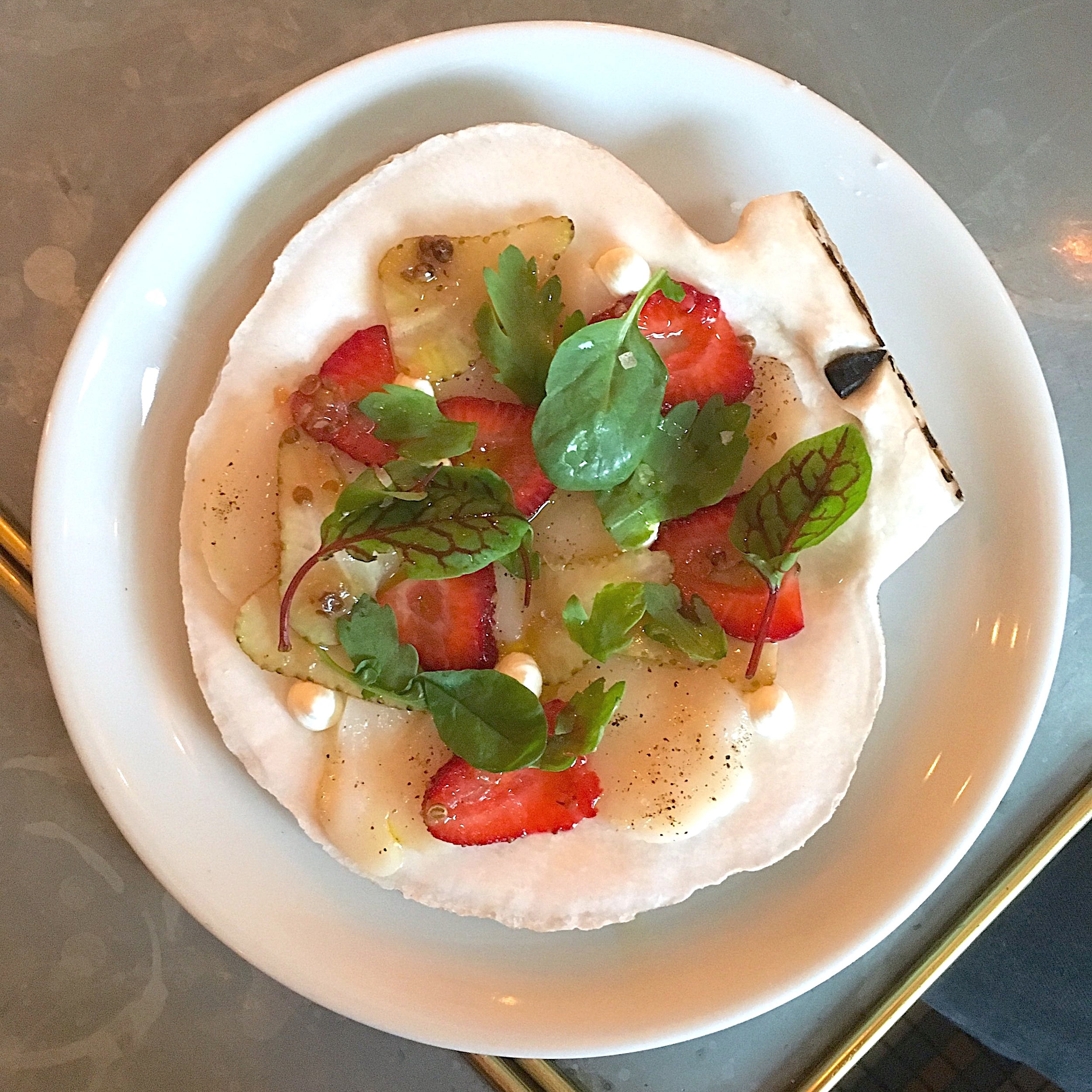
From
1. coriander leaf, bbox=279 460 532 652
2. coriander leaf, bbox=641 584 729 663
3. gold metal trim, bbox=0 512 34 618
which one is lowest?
gold metal trim, bbox=0 512 34 618

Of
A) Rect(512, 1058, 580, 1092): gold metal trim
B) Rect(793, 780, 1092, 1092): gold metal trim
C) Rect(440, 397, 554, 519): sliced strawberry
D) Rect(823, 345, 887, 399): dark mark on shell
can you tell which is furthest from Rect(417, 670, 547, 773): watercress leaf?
Rect(793, 780, 1092, 1092): gold metal trim

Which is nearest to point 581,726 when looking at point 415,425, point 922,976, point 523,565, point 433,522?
point 523,565

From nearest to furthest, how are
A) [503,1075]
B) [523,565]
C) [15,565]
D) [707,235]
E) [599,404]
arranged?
[599,404]
[523,565]
[707,235]
[15,565]
[503,1075]

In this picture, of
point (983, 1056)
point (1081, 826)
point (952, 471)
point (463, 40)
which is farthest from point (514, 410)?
point (983, 1056)

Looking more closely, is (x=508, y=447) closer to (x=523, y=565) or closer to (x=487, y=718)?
(x=523, y=565)

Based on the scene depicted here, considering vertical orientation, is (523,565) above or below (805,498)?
below

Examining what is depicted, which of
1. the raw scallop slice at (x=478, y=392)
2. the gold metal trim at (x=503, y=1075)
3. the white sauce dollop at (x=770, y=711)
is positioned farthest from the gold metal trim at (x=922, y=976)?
the white sauce dollop at (x=770, y=711)

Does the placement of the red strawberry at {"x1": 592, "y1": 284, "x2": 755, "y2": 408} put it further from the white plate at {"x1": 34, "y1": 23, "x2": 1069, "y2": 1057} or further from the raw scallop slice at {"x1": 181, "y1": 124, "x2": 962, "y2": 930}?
the white plate at {"x1": 34, "y1": 23, "x2": 1069, "y2": 1057}
